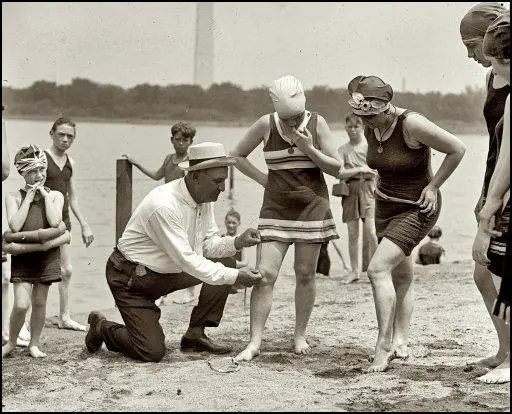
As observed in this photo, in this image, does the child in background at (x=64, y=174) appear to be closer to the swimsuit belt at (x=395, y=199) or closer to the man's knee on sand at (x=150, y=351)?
the man's knee on sand at (x=150, y=351)

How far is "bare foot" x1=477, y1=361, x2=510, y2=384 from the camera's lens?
5123mm

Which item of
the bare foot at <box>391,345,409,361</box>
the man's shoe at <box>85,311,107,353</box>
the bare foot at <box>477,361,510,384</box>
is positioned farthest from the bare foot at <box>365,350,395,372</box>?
the man's shoe at <box>85,311,107,353</box>

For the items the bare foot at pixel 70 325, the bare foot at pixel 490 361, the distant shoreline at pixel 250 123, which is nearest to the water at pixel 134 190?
the distant shoreline at pixel 250 123

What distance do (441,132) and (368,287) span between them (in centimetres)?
422

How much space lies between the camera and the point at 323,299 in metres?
8.66

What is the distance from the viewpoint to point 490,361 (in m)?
5.64

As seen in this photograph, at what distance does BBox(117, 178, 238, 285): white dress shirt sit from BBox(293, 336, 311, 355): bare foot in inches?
29.5

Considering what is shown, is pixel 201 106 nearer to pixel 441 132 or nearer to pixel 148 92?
pixel 148 92

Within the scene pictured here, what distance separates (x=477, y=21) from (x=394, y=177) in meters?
1.06

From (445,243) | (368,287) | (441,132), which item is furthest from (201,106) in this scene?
(441,132)

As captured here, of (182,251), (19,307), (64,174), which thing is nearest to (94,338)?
(19,307)

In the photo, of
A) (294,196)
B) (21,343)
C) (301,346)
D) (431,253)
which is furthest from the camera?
(431,253)

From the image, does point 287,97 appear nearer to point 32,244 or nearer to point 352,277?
point 32,244

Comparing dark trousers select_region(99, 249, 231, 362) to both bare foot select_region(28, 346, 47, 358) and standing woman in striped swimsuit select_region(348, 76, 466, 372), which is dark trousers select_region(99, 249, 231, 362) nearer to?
bare foot select_region(28, 346, 47, 358)
